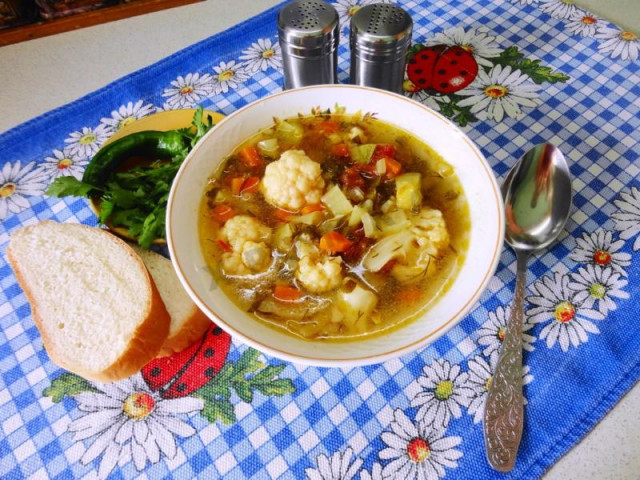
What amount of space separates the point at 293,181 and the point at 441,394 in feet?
2.91

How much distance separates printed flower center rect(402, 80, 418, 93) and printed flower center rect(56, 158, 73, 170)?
1655 mm

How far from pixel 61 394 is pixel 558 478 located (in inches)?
63.0

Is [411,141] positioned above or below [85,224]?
above

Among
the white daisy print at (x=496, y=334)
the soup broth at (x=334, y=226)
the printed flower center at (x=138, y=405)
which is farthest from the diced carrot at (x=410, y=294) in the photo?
the printed flower center at (x=138, y=405)

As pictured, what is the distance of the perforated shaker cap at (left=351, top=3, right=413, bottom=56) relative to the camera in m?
1.99

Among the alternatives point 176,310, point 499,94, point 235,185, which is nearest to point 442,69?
point 499,94

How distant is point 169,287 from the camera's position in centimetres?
180

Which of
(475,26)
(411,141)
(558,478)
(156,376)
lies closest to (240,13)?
(475,26)

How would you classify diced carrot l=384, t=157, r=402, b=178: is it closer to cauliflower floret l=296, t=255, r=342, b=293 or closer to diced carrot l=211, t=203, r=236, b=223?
cauliflower floret l=296, t=255, r=342, b=293

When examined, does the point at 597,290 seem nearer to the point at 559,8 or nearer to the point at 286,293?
the point at 286,293

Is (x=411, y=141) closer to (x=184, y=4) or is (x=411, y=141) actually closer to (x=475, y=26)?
(x=475, y=26)

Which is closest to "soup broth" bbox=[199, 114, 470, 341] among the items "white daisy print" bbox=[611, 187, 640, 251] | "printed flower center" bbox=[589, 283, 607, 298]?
"printed flower center" bbox=[589, 283, 607, 298]

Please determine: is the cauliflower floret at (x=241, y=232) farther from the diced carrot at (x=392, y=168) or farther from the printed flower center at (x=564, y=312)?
the printed flower center at (x=564, y=312)

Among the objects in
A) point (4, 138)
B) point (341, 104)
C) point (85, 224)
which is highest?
point (341, 104)
